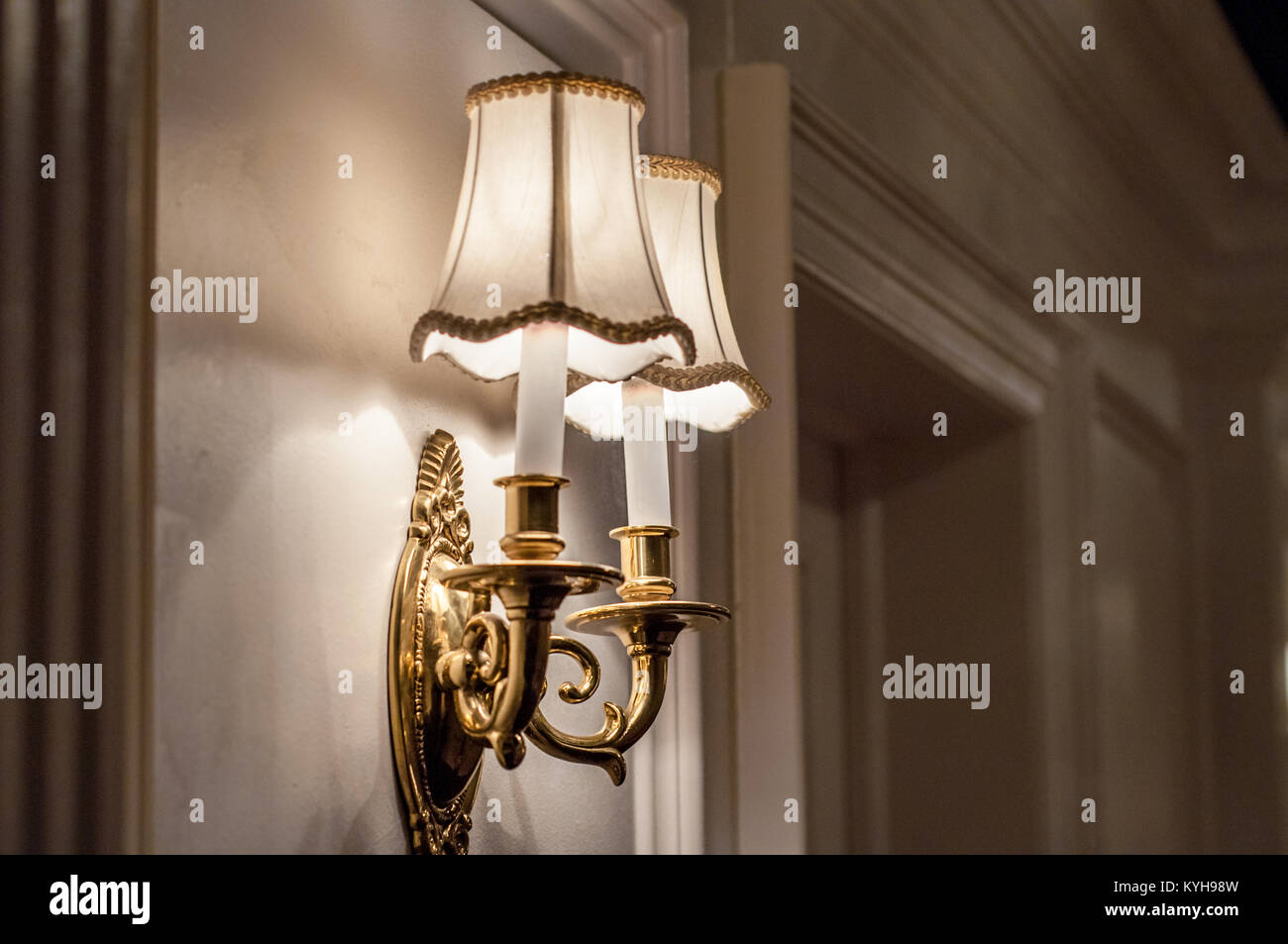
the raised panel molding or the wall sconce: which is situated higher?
the raised panel molding

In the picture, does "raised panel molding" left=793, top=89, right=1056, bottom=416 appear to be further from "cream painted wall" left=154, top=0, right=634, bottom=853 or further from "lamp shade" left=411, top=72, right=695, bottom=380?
"lamp shade" left=411, top=72, right=695, bottom=380

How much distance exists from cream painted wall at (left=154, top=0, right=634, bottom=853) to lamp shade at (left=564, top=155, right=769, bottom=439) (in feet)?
0.29

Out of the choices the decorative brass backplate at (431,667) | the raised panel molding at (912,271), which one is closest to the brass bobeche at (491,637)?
the decorative brass backplate at (431,667)

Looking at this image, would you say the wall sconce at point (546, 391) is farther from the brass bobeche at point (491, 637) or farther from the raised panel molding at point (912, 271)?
the raised panel molding at point (912, 271)

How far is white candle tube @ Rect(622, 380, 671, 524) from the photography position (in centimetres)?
105

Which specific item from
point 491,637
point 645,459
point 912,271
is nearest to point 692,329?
point 645,459

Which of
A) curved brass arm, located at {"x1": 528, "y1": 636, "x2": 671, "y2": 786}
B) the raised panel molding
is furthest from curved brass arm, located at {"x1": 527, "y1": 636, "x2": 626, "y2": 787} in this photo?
the raised panel molding

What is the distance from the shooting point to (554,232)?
0.88 metres

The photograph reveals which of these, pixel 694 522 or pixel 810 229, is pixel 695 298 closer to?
pixel 694 522

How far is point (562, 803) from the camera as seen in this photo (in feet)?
3.84

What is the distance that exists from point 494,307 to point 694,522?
571 mm

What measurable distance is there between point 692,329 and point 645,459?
3.9 inches

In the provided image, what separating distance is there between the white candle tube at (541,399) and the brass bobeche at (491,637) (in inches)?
0.5

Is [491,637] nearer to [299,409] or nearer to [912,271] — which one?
[299,409]
